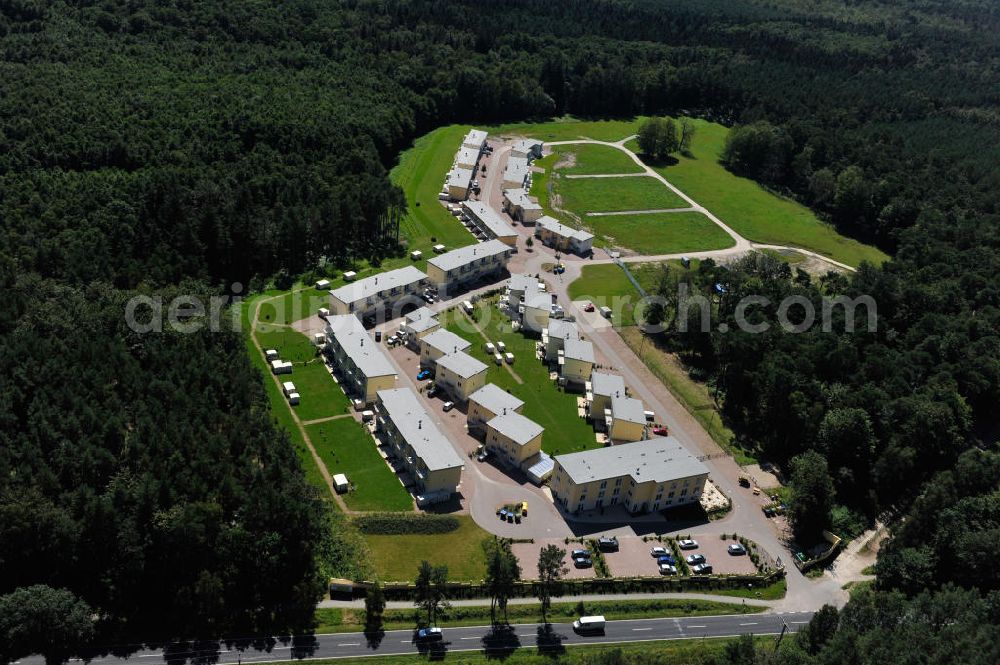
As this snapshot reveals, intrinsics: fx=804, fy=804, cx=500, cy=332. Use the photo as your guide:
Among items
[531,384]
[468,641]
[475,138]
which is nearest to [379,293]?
[531,384]

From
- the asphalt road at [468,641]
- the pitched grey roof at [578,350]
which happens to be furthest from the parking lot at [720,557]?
the pitched grey roof at [578,350]

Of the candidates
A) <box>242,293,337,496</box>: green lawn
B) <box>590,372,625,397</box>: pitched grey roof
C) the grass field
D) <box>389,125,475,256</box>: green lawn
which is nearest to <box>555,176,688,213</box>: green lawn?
<box>389,125,475,256</box>: green lawn

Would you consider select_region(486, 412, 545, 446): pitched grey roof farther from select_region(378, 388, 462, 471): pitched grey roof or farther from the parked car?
the parked car

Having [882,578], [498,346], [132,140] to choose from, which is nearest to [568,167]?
[498,346]

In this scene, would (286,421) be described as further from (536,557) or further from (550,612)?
(550,612)

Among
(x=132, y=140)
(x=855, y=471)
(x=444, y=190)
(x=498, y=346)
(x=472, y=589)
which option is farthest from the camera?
(x=444, y=190)

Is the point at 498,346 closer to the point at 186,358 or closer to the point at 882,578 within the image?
the point at 186,358

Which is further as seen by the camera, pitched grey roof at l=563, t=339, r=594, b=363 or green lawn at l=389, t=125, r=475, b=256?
green lawn at l=389, t=125, r=475, b=256
